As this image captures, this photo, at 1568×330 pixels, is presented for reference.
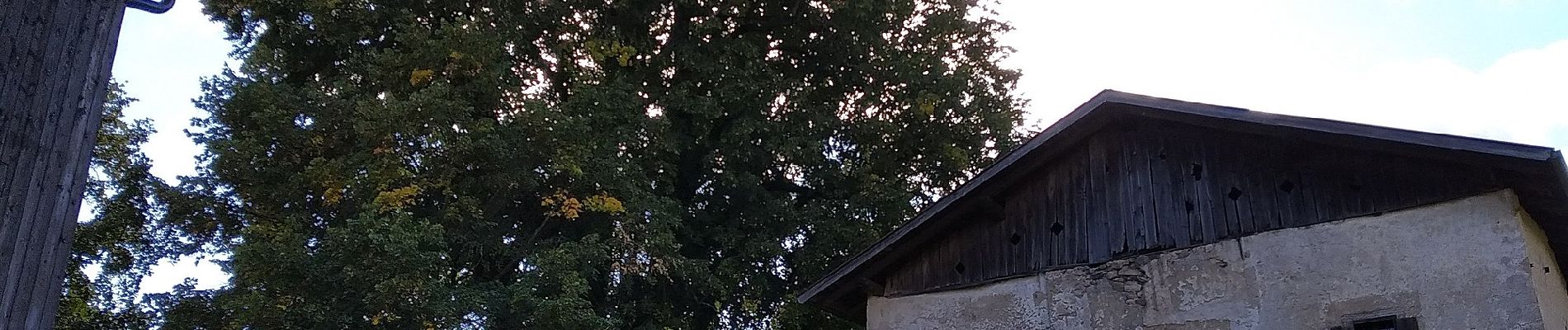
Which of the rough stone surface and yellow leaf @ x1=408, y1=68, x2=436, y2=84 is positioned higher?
yellow leaf @ x1=408, y1=68, x2=436, y2=84

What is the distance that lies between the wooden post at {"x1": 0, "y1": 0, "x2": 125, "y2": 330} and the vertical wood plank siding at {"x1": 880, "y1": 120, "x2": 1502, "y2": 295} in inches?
316

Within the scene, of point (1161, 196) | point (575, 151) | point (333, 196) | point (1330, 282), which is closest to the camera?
point (1330, 282)

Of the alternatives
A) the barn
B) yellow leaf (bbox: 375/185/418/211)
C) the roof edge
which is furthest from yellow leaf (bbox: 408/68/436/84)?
the barn

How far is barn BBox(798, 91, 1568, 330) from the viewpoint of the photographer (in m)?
7.73

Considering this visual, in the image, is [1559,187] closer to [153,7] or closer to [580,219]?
[153,7]

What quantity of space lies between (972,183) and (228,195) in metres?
10.3

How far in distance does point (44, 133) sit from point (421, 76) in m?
11.2

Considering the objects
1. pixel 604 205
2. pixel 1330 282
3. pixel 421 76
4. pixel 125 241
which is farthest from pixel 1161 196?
pixel 125 241

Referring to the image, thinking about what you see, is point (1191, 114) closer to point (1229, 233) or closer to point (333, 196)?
point (1229, 233)

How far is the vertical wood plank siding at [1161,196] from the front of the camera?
328 inches

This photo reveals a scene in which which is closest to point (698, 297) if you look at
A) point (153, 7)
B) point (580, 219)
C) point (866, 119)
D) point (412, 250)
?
point (580, 219)

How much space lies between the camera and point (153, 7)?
3.83 m

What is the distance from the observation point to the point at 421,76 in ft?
46.1

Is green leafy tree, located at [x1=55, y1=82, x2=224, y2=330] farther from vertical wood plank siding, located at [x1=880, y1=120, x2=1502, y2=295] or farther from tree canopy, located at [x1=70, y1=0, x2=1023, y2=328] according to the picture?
vertical wood plank siding, located at [x1=880, y1=120, x2=1502, y2=295]
